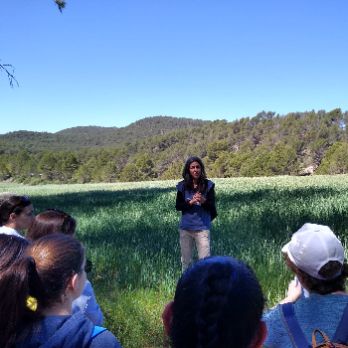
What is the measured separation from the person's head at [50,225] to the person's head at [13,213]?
630 mm

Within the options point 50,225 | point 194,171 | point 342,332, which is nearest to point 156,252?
point 194,171

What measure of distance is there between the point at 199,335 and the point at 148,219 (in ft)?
33.2

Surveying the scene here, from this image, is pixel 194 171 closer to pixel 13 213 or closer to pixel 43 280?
pixel 13 213

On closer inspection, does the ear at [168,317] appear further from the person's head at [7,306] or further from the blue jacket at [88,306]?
the blue jacket at [88,306]

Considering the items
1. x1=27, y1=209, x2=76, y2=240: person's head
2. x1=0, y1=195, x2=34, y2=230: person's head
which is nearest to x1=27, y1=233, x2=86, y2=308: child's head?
x1=27, y1=209, x2=76, y2=240: person's head

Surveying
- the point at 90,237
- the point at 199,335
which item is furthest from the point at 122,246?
the point at 199,335

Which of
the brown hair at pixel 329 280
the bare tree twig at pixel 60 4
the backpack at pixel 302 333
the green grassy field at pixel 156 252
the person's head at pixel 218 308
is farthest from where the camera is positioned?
the bare tree twig at pixel 60 4

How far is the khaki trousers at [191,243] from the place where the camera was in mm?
5859

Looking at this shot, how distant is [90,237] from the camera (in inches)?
359

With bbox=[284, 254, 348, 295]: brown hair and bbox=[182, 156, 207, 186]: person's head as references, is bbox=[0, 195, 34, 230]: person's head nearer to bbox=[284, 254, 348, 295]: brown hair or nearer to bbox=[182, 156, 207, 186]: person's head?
bbox=[182, 156, 207, 186]: person's head

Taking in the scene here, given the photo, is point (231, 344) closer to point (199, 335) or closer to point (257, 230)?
point (199, 335)

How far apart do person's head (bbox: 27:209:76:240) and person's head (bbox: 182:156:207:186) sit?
2387mm

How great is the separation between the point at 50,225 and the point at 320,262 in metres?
1.99

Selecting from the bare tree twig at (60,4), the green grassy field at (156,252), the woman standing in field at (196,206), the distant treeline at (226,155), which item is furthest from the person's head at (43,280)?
the distant treeline at (226,155)
